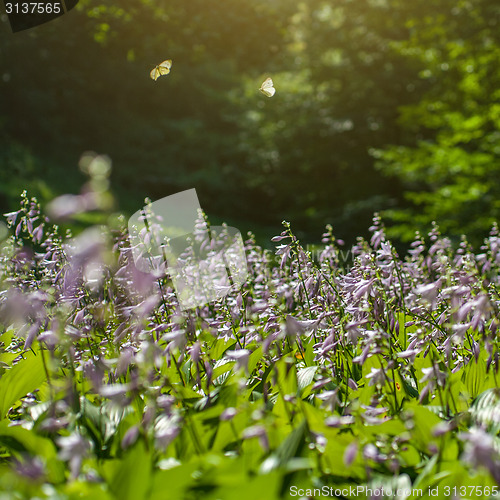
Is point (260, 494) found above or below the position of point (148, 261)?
below

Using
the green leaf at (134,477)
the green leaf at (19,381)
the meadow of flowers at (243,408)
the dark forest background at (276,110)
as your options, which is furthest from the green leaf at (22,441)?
the dark forest background at (276,110)

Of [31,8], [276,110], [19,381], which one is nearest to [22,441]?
[19,381]

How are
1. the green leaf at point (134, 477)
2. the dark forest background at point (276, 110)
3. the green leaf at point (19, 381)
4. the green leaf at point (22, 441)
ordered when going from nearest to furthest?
the green leaf at point (134, 477), the green leaf at point (22, 441), the green leaf at point (19, 381), the dark forest background at point (276, 110)

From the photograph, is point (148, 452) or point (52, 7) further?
point (52, 7)

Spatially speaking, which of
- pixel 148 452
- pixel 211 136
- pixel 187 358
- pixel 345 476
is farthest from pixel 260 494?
pixel 211 136

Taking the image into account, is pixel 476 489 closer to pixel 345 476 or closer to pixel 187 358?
pixel 345 476

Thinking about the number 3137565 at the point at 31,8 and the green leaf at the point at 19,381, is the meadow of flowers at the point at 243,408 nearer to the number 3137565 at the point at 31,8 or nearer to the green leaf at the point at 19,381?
the green leaf at the point at 19,381

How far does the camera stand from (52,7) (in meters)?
6.56

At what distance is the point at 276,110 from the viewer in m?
19.7

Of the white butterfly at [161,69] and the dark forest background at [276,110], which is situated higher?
the dark forest background at [276,110]

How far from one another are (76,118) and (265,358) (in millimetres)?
23959

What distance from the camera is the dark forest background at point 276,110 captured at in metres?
10.5

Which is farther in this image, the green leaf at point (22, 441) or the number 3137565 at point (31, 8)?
the number 3137565 at point (31, 8)

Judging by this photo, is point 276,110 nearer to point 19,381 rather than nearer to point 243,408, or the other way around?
point 19,381
